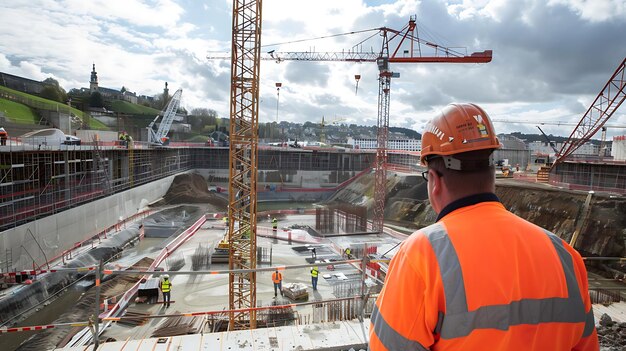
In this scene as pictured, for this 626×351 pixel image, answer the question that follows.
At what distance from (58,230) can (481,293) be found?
72.6 ft

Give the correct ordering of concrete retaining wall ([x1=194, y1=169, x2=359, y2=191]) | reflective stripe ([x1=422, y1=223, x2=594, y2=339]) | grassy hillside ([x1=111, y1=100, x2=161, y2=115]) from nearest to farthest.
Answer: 1. reflective stripe ([x1=422, y1=223, x2=594, y2=339])
2. concrete retaining wall ([x1=194, y1=169, x2=359, y2=191])
3. grassy hillside ([x1=111, y1=100, x2=161, y2=115])

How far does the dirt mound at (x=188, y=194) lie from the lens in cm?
3781

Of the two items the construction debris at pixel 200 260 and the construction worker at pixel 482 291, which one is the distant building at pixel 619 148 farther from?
the construction worker at pixel 482 291

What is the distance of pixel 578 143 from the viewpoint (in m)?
31.1

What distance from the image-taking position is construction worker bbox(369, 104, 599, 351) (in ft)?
3.70

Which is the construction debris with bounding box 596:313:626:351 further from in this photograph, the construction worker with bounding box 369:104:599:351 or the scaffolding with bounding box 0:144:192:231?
the scaffolding with bounding box 0:144:192:231

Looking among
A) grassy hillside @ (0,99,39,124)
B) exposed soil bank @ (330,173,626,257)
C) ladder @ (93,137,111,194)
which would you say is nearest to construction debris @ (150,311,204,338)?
ladder @ (93,137,111,194)

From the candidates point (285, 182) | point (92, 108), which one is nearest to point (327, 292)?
point (285, 182)

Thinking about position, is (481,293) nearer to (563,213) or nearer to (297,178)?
(563,213)

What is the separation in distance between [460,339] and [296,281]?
1625 centimetres

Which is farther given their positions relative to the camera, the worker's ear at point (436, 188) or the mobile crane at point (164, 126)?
the mobile crane at point (164, 126)

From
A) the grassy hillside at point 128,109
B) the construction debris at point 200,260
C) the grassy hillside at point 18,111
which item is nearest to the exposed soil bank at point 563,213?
the construction debris at point 200,260

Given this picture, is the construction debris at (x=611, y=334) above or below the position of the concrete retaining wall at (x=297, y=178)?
above

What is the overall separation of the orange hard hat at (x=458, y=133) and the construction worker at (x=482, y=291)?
0.22 metres
